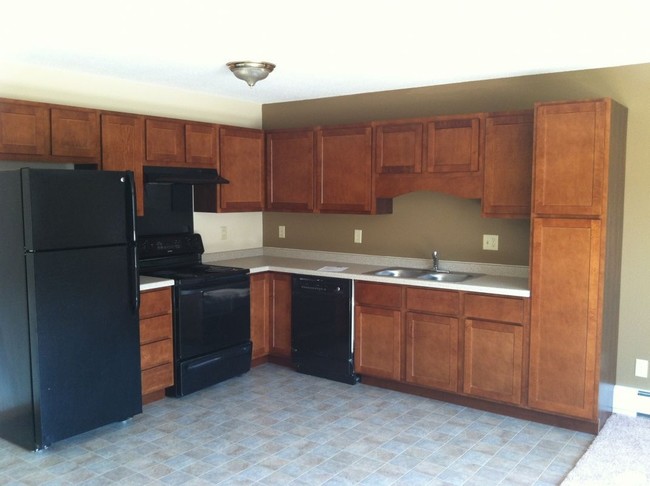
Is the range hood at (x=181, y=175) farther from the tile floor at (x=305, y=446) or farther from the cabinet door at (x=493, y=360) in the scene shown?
the cabinet door at (x=493, y=360)

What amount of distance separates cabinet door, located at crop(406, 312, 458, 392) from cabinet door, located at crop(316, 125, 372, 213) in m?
1.02

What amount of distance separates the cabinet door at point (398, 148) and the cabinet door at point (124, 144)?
1735 millimetres

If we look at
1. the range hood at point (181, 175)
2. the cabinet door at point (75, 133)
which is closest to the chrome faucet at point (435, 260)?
the range hood at point (181, 175)

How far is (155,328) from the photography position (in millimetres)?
4074

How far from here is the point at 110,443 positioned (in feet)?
11.6

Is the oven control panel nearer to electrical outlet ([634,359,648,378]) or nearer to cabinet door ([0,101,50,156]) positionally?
cabinet door ([0,101,50,156])

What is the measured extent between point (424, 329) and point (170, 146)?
7.48 ft

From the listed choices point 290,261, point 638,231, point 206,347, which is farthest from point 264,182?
point 638,231

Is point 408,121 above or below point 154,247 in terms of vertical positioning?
above

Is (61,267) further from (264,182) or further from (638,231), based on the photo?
(638,231)

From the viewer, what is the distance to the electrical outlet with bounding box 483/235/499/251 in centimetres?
439

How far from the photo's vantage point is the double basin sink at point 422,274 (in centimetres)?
448

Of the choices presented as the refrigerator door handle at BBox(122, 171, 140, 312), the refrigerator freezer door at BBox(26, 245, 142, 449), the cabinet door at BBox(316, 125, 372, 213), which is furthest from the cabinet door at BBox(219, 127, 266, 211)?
the refrigerator freezer door at BBox(26, 245, 142, 449)

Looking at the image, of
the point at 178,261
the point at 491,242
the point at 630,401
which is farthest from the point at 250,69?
the point at 630,401
